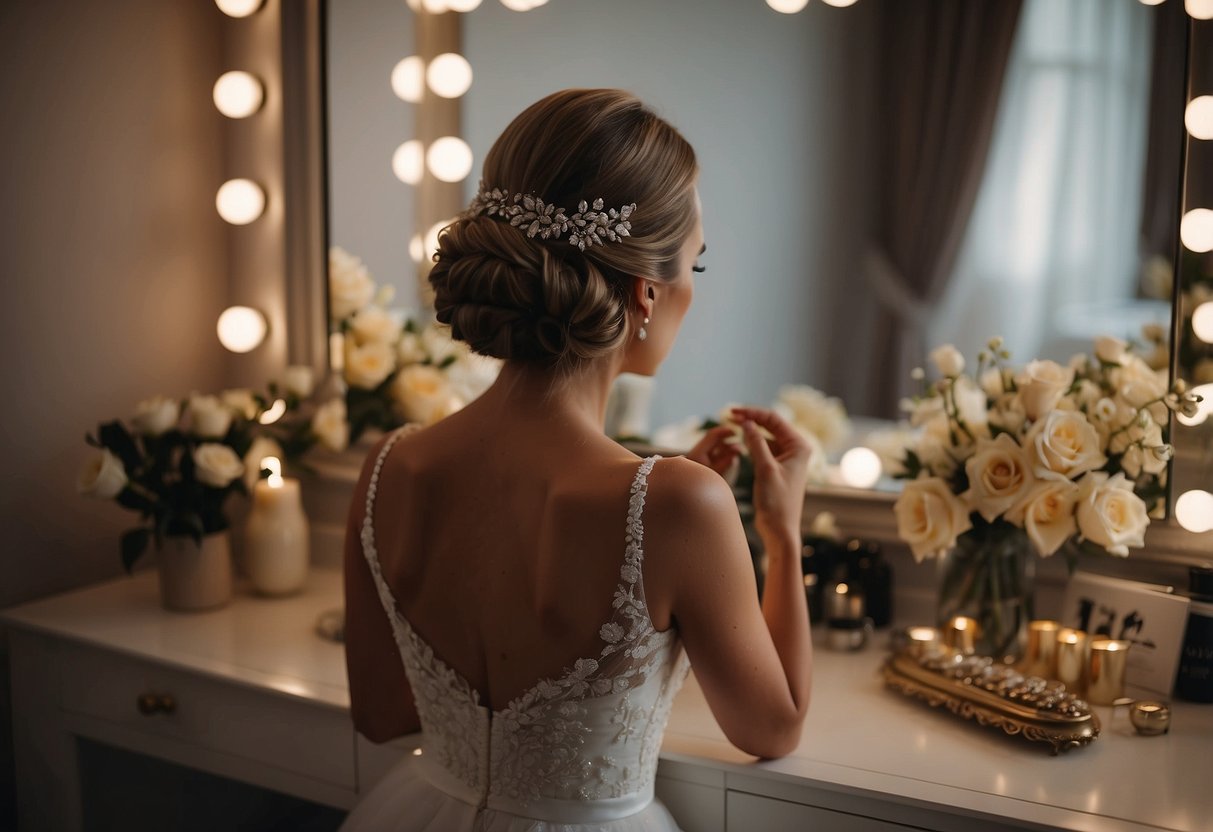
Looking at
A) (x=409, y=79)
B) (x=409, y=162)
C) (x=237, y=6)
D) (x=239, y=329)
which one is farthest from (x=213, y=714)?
(x=237, y=6)

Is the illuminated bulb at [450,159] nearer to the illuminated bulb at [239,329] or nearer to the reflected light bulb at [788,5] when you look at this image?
the illuminated bulb at [239,329]

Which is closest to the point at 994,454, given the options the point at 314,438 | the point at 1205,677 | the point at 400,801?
the point at 1205,677

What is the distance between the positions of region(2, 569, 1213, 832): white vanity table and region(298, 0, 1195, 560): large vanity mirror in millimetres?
435

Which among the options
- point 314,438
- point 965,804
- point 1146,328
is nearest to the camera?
point 965,804

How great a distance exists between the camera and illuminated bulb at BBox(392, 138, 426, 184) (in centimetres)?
207

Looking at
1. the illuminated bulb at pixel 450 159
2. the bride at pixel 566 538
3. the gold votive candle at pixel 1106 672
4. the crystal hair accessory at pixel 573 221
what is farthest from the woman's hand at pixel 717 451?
the illuminated bulb at pixel 450 159

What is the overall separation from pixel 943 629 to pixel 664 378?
2.09 ft

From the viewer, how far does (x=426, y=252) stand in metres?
2.10

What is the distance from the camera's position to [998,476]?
150cm

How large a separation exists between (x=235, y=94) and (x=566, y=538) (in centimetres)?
136

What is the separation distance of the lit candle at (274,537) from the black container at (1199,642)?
56.0 inches

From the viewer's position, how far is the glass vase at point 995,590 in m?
1.59

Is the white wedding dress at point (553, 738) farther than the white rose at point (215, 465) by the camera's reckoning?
No

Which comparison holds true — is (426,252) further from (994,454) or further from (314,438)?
(994,454)
